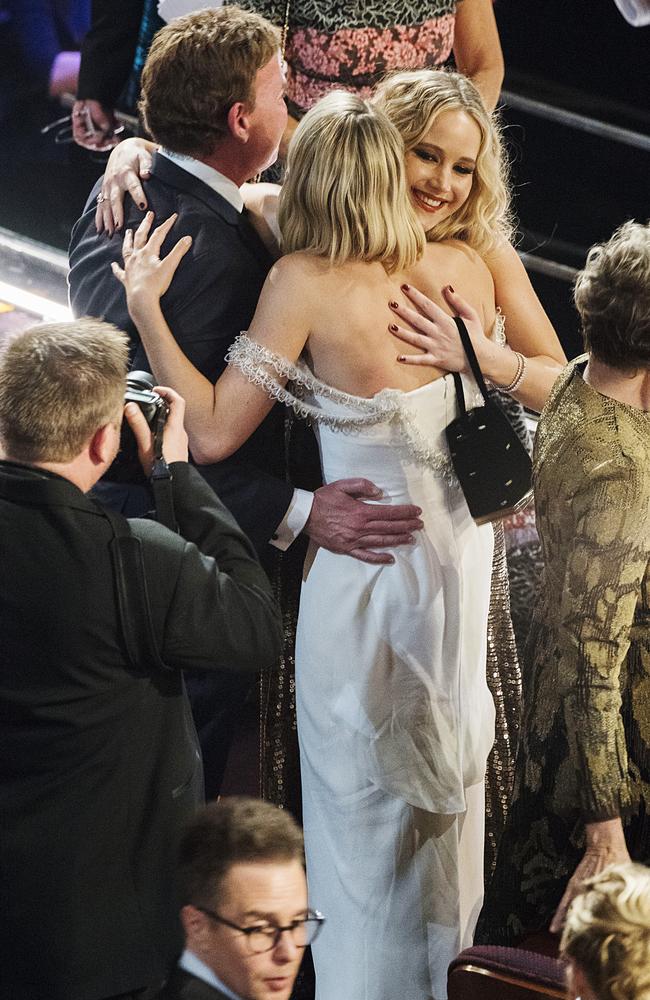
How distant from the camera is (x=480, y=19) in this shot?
3.50m

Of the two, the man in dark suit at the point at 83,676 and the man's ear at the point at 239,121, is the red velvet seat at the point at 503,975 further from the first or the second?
the man's ear at the point at 239,121

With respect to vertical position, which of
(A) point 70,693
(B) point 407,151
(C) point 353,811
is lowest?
(C) point 353,811

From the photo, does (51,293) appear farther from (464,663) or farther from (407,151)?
(464,663)

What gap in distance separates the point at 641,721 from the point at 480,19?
6.81 feet

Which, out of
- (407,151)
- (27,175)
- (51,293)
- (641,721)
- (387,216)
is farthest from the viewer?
(27,175)

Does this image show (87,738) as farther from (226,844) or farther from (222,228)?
(222,228)

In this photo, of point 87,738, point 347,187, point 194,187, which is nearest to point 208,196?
point 194,187

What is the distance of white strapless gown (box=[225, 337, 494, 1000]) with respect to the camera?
8.76 ft

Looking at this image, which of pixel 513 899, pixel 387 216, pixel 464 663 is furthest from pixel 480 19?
pixel 513 899

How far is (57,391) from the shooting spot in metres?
1.85

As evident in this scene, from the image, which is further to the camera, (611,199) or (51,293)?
(611,199)

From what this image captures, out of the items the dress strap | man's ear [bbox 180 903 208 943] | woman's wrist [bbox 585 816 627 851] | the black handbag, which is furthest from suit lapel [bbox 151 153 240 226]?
man's ear [bbox 180 903 208 943]

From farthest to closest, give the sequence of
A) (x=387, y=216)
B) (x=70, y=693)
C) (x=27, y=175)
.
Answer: (x=27, y=175), (x=387, y=216), (x=70, y=693)

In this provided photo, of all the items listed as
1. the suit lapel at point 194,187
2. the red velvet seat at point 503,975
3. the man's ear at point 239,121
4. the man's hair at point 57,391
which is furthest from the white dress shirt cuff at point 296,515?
the red velvet seat at point 503,975
